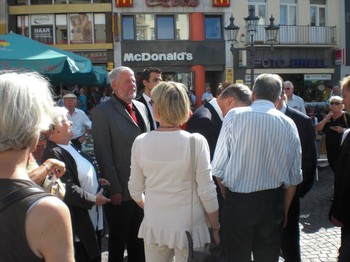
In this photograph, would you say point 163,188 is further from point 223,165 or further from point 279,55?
point 279,55

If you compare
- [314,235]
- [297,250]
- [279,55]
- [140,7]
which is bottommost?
[314,235]

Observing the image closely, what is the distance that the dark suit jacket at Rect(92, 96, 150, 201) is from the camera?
376 centimetres

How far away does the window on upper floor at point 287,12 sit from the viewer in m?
25.0

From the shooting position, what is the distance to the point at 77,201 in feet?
10.1

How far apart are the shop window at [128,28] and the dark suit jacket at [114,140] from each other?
2036cm

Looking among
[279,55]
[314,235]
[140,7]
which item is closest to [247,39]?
[279,55]

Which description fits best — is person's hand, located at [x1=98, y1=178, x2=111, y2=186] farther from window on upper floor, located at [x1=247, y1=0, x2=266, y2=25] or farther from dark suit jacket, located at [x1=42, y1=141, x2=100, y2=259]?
window on upper floor, located at [x1=247, y1=0, x2=266, y2=25]

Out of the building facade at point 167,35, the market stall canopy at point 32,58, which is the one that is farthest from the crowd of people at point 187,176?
the building facade at point 167,35

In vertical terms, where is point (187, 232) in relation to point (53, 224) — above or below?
below

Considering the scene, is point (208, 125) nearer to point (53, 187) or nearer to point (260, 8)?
point (53, 187)

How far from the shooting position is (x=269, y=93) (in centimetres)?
317

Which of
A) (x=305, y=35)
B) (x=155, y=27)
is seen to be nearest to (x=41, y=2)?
(x=155, y=27)

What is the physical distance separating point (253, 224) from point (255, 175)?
352mm

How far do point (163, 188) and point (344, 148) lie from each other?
1.47m
